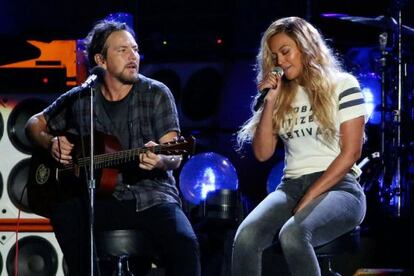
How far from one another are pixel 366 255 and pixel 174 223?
53.9 inches

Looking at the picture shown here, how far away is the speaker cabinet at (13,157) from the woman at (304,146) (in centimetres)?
185

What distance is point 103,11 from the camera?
24.5 ft

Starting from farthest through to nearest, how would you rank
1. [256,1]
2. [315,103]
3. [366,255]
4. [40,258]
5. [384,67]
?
1. [256,1]
2. [384,67]
3. [40,258]
4. [366,255]
5. [315,103]

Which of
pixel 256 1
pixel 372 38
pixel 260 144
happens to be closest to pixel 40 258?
pixel 260 144

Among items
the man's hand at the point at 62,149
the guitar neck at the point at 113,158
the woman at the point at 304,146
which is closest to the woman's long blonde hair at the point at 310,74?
the woman at the point at 304,146

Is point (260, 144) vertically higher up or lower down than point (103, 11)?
lower down

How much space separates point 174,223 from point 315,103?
1009mm

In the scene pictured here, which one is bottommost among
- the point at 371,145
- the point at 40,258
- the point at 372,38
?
the point at 40,258

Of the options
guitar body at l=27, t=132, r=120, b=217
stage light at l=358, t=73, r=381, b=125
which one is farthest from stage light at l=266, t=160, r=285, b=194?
guitar body at l=27, t=132, r=120, b=217

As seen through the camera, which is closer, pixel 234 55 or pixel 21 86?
pixel 21 86

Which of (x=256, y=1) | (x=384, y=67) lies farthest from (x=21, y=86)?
(x=384, y=67)

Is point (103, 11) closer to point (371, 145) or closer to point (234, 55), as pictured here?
point (234, 55)

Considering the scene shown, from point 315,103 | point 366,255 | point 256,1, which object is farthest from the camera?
point 256,1

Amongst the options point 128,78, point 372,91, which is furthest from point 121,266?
point 372,91
